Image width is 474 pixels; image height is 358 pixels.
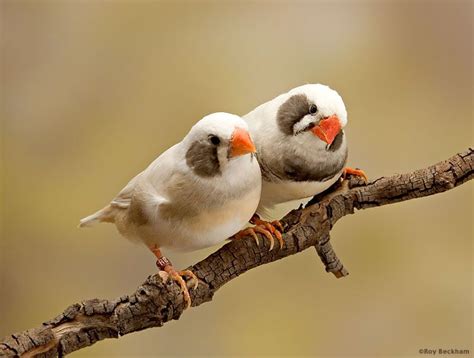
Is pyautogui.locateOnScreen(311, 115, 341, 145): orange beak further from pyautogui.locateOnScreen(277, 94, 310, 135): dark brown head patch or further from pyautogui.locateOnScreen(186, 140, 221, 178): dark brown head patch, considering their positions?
pyautogui.locateOnScreen(186, 140, 221, 178): dark brown head patch

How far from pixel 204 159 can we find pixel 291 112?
25 cm

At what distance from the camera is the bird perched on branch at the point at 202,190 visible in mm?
1327

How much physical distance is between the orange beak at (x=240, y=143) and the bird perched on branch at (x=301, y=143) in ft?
0.68

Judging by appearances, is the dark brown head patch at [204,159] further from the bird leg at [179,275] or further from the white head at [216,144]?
the bird leg at [179,275]

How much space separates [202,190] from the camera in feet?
4.42

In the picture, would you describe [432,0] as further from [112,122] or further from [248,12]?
[112,122]

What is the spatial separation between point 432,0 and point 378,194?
3.47 feet

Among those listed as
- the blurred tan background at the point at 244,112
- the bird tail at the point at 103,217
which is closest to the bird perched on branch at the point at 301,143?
the bird tail at the point at 103,217

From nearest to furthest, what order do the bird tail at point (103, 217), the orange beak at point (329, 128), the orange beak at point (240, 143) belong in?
the orange beak at point (240, 143)
the orange beak at point (329, 128)
the bird tail at point (103, 217)

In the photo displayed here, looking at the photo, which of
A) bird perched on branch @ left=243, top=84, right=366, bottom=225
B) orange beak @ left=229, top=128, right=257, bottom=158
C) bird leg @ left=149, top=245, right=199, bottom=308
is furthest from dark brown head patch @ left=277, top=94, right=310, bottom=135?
bird leg @ left=149, top=245, right=199, bottom=308

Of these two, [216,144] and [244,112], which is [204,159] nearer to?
[216,144]

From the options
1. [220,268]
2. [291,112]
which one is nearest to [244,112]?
[291,112]

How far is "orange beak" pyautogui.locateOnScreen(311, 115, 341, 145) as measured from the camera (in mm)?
1427

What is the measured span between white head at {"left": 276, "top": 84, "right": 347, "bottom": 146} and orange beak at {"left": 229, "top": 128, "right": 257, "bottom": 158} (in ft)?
0.68
